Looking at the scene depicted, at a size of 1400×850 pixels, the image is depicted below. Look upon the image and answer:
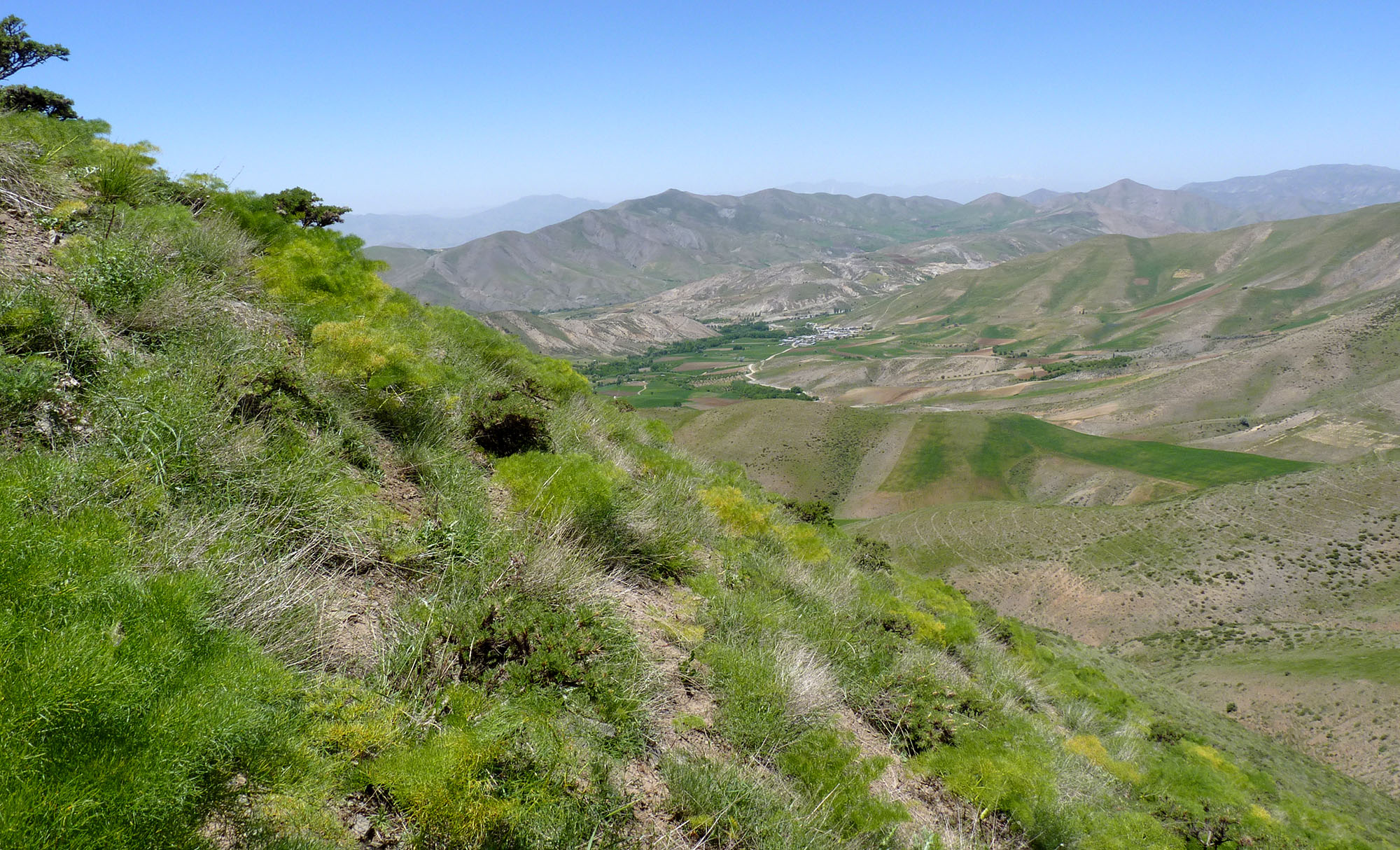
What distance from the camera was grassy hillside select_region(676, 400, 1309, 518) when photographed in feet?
215

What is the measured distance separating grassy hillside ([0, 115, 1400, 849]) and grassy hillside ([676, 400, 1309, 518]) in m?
60.6

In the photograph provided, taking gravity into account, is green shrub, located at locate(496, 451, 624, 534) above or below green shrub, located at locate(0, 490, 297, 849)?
below

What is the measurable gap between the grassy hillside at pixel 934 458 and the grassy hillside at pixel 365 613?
60609mm

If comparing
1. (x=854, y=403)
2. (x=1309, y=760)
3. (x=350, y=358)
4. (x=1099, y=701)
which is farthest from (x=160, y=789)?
(x=854, y=403)

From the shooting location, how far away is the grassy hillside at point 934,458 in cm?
6550

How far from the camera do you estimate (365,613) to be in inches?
157

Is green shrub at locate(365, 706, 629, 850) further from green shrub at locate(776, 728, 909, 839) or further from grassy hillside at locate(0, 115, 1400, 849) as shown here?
green shrub at locate(776, 728, 909, 839)

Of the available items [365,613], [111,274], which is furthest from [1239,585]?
[111,274]

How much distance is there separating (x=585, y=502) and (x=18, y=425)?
381 centimetres

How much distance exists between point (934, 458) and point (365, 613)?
79892mm

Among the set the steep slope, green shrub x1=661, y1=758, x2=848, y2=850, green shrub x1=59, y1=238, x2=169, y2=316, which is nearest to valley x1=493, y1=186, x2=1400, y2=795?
the steep slope

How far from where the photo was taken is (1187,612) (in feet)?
117

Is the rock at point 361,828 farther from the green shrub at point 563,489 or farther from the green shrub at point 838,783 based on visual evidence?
the green shrub at point 563,489

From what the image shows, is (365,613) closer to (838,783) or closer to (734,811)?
(734,811)
